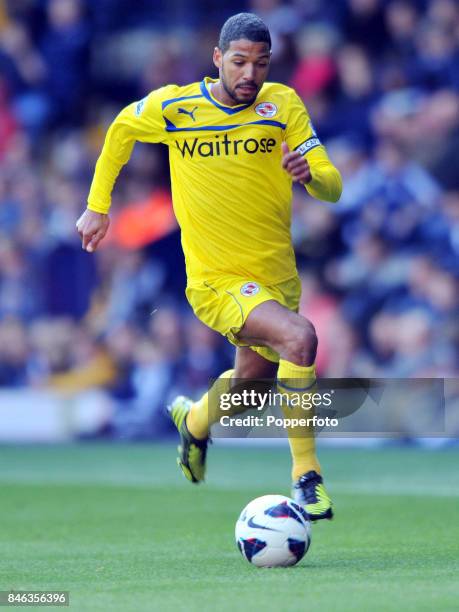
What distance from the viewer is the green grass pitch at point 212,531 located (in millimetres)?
5684

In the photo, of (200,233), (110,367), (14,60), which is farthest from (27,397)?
(200,233)

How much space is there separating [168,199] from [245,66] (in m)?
8.88

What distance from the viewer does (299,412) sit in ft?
24.4

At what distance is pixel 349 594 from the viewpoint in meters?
5.61

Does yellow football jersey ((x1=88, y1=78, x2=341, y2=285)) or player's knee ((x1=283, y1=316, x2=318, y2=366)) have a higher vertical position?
yellow football jersey ((x1=88, y1=78, x2=341, y2=285))

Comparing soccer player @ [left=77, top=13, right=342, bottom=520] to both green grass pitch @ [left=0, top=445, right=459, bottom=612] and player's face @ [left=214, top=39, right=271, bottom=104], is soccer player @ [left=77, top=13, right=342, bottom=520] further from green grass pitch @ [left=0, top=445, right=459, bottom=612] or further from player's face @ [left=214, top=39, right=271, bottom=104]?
green grass pitch @ [left=0, top=445, right=459, bottom=612]

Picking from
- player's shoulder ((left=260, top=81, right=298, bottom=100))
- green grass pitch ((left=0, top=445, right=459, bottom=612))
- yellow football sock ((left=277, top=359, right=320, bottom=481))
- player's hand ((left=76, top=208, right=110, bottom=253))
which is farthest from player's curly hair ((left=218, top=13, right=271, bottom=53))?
green grass pitch ((left=0, top=445, right=459, bottom=612))

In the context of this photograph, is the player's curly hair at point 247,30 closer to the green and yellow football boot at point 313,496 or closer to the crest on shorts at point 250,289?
the crest on shorts at point 250,289

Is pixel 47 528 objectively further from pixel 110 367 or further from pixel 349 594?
pixel 110 367

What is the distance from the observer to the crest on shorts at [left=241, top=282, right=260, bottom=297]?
7648 millimetres

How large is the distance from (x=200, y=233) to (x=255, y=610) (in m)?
3.14

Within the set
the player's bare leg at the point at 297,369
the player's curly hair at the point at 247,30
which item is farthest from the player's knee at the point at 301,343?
the player's curly hair at the point at 247,30

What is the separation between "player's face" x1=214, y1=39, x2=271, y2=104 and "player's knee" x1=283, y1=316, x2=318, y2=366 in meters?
1.22

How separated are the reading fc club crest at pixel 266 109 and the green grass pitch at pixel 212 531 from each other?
2.25 metres
